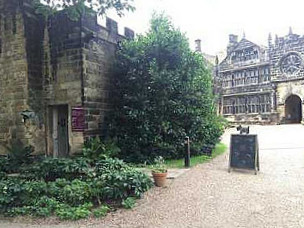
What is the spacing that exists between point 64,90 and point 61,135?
1.78 metres

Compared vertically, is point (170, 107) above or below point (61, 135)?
above

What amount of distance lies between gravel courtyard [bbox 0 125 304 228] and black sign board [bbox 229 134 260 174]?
27cm

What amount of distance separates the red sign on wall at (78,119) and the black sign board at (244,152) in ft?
16.7

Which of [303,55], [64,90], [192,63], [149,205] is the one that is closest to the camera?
[149,205]

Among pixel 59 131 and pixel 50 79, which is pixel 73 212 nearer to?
pixel 59 131

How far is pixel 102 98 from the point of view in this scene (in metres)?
12.1

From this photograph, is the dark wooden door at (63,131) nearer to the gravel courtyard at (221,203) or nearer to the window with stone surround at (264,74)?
the gravel courtyard at (221,203)

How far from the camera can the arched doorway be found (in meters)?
31.2

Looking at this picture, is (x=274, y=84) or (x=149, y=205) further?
(x=274, y=84)

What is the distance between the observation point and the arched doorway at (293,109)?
31172 millimetres

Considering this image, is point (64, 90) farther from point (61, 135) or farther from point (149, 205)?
point (149, 205)

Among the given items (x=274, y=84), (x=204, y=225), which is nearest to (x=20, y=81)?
(x=204, y=225)

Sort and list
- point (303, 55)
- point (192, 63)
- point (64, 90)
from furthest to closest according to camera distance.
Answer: point (303, 55) → point (192, 63) → point (64, 90)

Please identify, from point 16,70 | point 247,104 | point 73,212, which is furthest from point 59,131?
point 247,104
